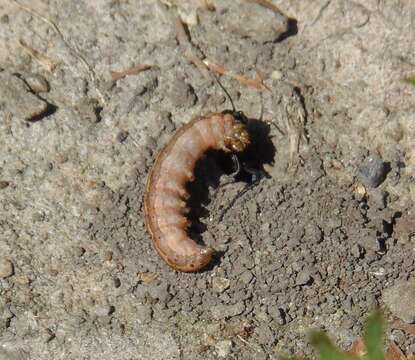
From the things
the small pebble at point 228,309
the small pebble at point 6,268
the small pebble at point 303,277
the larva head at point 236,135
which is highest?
the larva head at point 236,135

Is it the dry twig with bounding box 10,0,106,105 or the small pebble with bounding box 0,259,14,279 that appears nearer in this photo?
the dry twig with bounding box 10,0,106,105

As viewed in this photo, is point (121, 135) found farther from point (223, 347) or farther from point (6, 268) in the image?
point (223, 347)

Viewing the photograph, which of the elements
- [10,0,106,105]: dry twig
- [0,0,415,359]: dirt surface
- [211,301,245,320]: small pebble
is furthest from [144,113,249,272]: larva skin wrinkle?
[10,0,106,105]: dry twig

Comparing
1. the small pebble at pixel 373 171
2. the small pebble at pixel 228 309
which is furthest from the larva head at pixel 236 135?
the small pebble at pixel 228 309

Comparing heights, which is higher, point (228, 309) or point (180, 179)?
point (180, 179)

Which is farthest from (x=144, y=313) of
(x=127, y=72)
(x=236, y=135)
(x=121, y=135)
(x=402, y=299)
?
(x=402, y=299)

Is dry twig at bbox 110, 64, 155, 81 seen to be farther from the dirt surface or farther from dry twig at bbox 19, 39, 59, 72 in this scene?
dry twig at bbox 19, 39, 59, 72

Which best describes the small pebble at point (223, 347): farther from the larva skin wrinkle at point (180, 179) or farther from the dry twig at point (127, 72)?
the dry twig at point (127, 72)
